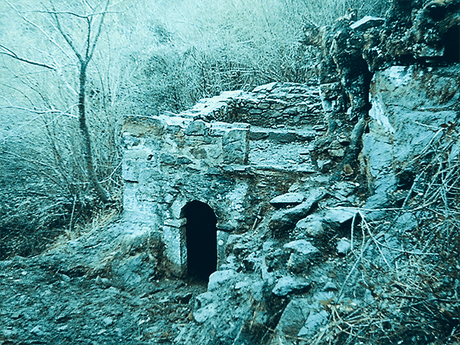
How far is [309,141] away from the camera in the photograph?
566 cm

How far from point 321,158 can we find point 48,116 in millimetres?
6083

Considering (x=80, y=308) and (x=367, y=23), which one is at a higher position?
(x=367, y=23)

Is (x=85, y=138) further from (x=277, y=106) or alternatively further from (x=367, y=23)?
(x=367, y=23)

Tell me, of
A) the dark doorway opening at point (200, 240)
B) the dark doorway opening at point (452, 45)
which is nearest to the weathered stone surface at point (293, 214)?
the dark doorway opening at point (452, 45)

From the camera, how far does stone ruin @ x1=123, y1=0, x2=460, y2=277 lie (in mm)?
2293

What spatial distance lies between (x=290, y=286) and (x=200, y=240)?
331 cm

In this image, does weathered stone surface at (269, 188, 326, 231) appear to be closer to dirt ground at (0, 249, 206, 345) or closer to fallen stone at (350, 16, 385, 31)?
dirt ground at (0, 249, 206, 345)

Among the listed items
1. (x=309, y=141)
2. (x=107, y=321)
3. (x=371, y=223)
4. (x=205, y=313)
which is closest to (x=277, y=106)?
(x=309, y=141)

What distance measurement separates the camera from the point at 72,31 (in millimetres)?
6926

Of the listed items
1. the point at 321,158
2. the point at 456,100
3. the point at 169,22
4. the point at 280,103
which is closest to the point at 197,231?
the point at 321,158

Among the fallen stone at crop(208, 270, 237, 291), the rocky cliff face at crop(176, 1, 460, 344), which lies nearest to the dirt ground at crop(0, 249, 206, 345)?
the fallen stone at crop(208, 270, 237, 291)

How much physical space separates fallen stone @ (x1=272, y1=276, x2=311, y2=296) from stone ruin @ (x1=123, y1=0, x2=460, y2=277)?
92 cm

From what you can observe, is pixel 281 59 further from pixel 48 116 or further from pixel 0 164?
pixel 0 164

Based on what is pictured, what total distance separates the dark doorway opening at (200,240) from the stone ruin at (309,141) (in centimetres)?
2
